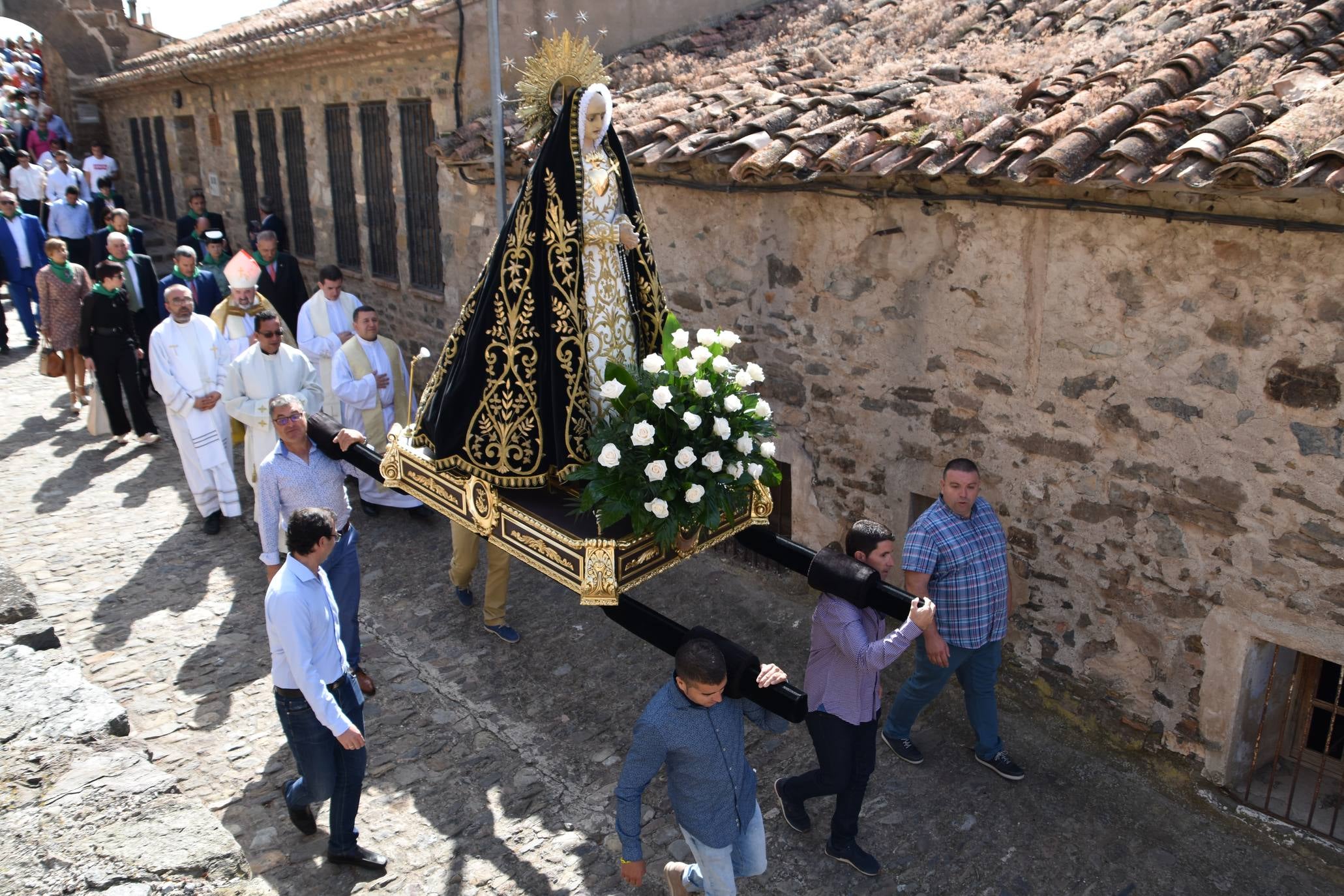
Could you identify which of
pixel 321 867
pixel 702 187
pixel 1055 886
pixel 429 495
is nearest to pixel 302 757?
pixel 321 867

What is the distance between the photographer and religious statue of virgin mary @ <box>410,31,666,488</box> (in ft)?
15.1

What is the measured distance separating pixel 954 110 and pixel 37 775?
5198 millimetres

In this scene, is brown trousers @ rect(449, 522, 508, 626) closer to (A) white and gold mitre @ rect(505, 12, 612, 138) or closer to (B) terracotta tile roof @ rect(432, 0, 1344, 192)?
(A) white and gold mitre @ rect(505, 12, 612, 138)

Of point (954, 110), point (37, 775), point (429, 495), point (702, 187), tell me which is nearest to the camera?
point (37, 775)

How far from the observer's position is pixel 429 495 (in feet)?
17.2

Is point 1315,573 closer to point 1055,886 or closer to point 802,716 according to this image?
point 1055,886

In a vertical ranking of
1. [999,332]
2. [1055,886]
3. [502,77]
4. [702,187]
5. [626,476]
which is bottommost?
[1055,886]

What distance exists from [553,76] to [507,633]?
3456mm

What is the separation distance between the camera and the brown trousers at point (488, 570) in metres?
6.41

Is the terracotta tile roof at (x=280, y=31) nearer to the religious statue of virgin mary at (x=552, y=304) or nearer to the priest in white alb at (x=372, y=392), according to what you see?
the priest in white alb at (x=372, y=392)

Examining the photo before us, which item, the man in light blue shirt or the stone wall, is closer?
the man in light blue shirt

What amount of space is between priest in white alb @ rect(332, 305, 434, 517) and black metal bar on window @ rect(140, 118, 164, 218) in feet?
43.1

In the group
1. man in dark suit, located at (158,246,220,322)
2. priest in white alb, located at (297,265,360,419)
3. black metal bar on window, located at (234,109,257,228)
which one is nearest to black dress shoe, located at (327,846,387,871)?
priest in white alb, located at (297,265,360,419)

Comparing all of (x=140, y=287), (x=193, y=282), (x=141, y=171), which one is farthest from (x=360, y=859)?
(x=141, y=171)
